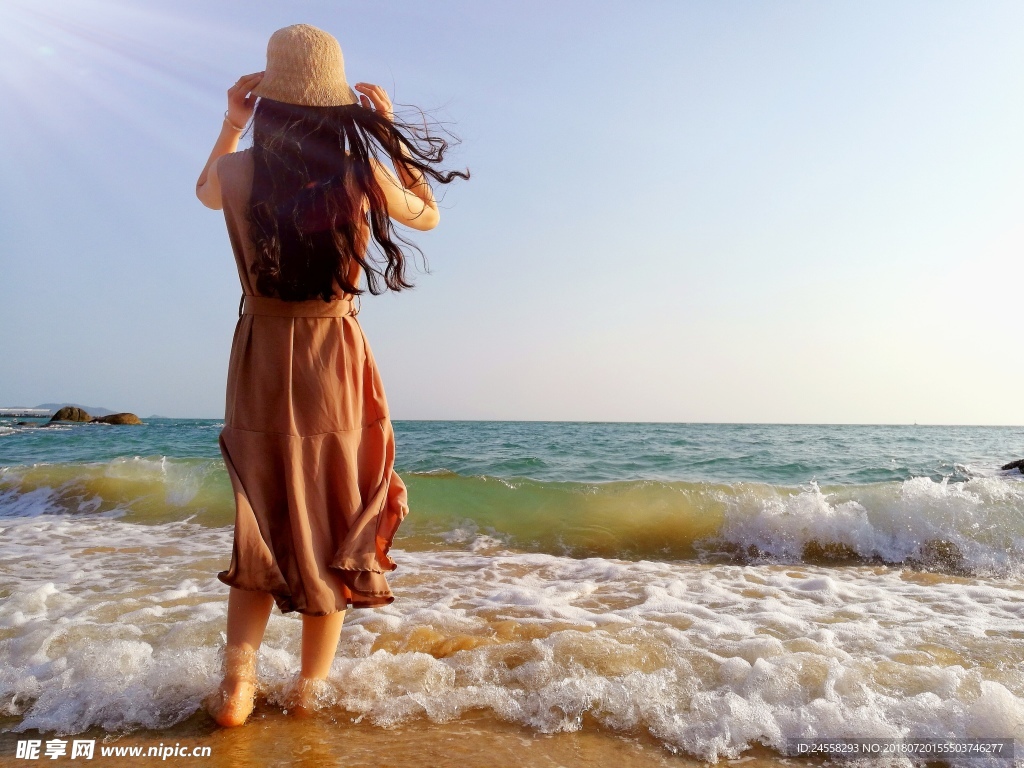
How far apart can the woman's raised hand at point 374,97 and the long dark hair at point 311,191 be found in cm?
9

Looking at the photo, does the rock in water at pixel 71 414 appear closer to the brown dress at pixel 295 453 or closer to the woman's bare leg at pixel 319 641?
the woman's bare leg at pixel 319 641

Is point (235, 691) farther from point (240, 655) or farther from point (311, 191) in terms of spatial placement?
point (311, 191)

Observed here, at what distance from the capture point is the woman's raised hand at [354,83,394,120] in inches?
82.2

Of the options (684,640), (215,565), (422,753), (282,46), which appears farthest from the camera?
(215,565)

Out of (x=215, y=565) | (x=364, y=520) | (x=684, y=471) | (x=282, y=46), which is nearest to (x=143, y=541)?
(x=215, y=565)

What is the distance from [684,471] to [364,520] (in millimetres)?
10124

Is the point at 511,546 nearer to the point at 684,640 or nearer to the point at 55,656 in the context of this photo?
the point at 684,640

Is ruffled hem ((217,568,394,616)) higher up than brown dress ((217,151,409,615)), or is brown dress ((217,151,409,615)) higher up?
brown dress ((217,151,409,615))

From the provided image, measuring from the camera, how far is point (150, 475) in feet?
30.9

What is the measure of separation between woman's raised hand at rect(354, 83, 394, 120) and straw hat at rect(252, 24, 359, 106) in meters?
0.14

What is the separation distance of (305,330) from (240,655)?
3.56 ft

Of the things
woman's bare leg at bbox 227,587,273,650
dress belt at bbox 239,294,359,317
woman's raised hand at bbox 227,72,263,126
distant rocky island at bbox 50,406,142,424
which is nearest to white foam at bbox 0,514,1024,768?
woman's bare leg at bbox 227,587,273,650

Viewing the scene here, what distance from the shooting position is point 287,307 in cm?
207

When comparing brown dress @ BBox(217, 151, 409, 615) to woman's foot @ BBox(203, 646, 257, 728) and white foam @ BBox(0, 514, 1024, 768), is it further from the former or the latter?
white foam @ BBox(0, 514, 1024, 768)
